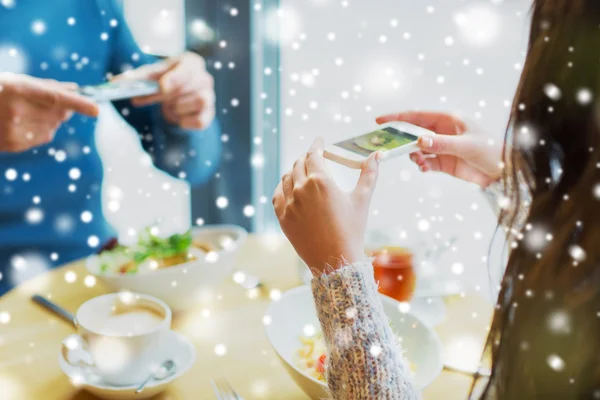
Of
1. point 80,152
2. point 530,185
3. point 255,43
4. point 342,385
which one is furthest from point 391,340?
point 255,43

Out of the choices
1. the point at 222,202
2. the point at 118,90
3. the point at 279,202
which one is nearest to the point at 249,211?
the point at 222,202

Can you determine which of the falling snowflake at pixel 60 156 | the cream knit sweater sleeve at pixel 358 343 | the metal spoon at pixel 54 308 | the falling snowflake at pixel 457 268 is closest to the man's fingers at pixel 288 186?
the cream knit sweater sleeve at pixel 358 343

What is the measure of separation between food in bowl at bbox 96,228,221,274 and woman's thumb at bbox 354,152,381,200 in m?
0.30

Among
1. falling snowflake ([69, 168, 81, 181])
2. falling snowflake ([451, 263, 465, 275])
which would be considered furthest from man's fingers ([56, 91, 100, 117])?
falling snowflake ([451, 263, 465, 275])

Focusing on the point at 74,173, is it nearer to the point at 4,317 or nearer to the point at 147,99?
A: the point at 147,99

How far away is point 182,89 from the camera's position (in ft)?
3.61

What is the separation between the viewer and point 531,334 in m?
0.47

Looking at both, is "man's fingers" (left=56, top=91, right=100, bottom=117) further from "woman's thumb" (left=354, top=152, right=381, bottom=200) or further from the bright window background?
the bright window background

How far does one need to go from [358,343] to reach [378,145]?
0.29m

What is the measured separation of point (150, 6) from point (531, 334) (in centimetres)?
137

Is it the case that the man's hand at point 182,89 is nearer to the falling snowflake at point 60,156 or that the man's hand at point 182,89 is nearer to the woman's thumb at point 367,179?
the falling snowflake at point 60,156

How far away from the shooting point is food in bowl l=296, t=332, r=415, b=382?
0.57 m

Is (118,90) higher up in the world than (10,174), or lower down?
higher up

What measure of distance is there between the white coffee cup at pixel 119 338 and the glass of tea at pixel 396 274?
281mm
